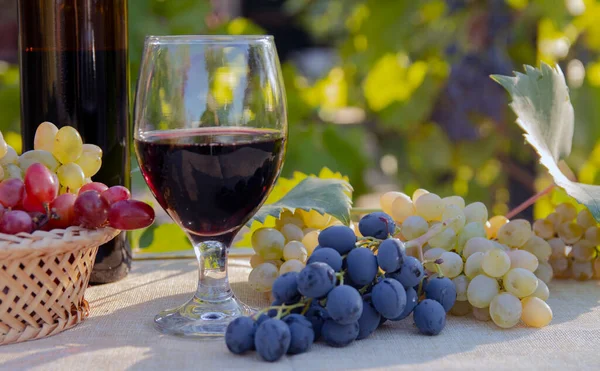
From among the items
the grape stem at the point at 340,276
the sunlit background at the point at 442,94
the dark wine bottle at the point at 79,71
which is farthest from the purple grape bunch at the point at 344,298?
the sunlit background at the point at 442,94

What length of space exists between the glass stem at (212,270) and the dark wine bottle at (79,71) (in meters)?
0.24

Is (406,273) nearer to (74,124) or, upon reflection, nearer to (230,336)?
(230,336)

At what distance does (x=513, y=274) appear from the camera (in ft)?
3.03

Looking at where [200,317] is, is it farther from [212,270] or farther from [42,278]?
[42,278]

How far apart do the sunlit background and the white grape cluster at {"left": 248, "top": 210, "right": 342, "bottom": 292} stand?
117 centimetres

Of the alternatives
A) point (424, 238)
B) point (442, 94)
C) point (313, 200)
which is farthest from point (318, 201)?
point (442, 94)

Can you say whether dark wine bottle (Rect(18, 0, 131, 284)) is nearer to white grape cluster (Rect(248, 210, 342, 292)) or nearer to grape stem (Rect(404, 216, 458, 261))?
white grape cluster (Rect(248, 210, 342, 292))

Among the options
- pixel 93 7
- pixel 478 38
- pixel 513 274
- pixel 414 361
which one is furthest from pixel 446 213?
pixel 478 38

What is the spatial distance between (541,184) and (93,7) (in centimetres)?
213

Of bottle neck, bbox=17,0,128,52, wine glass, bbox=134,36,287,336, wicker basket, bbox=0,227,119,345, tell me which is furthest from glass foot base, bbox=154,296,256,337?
bottle neck, bbox=17,0,128,52

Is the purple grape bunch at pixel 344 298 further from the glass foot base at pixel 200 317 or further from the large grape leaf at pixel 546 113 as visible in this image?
the large grape leaf at pixel 546 113

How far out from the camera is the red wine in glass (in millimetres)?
875

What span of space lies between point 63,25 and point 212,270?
1.29ft

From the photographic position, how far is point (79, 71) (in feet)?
3.53
